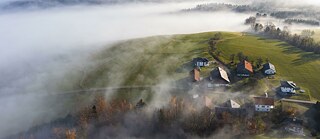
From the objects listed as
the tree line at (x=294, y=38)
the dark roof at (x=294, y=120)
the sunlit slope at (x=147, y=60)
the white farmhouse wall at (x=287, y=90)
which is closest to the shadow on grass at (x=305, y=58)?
the tree line at (x=294, y=38)

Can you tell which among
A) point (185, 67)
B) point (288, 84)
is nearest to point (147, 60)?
point (185, 67)

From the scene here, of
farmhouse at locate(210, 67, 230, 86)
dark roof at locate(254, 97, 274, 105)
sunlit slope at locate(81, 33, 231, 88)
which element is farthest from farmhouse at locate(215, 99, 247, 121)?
sunlit slope at locate(81, 33, 231, 88)

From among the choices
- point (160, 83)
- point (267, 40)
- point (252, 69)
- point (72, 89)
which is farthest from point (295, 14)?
point (72, 89)

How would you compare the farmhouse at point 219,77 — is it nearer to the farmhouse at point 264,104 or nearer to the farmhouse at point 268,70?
the farmhouse at point 268,70

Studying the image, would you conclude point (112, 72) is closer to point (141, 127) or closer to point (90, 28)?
point (141, 127)

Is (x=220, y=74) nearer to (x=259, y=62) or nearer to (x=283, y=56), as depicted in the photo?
(x=259, y=62)

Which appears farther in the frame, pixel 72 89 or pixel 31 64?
pixel 31 64
